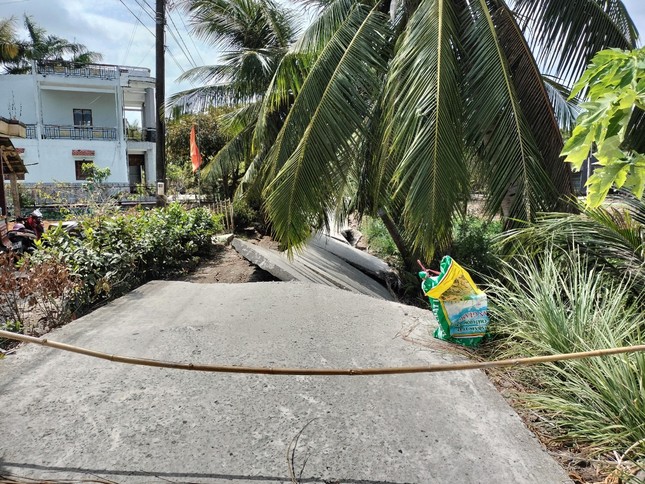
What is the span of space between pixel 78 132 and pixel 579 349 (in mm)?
30909

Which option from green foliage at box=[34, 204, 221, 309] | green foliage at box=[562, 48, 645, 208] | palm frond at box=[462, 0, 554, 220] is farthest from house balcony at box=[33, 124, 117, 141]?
green foliage at box=[562, 48, 645, 208]

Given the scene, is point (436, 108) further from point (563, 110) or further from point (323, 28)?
point (563, 110)

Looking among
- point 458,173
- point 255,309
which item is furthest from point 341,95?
point 255,309

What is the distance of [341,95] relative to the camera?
6.18m

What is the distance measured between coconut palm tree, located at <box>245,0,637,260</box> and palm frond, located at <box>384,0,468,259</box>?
0.05ft

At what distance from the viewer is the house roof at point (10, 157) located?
40.7ft

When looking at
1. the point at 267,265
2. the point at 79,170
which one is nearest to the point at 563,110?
the point at 267,265

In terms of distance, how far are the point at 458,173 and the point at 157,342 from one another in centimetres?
341

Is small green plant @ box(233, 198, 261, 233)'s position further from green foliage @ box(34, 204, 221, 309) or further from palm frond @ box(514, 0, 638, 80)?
palm frond @ box(514, 0, 638, 80)

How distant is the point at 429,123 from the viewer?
17.5 feet

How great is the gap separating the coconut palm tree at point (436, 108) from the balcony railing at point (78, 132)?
25.4 m

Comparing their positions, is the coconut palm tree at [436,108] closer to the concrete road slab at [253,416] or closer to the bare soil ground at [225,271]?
the concrete road slab at [253,416]

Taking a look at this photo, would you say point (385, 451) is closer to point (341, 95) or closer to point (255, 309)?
point (255, 309)

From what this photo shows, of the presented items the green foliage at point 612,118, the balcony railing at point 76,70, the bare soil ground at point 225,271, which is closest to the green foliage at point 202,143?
the balcony railing at point 76,70
